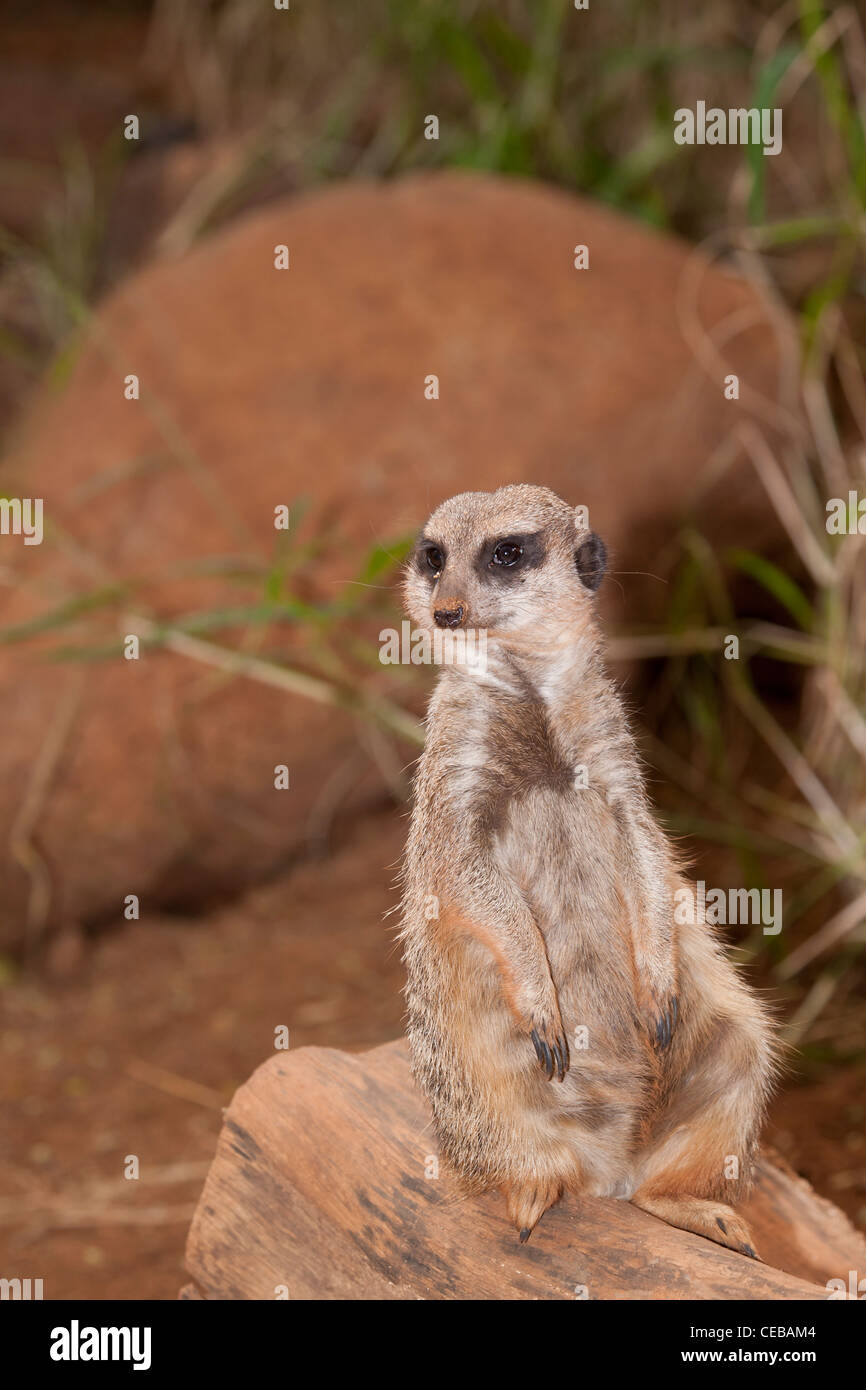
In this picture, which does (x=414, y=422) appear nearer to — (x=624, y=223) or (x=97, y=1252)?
(x=624, y=223)

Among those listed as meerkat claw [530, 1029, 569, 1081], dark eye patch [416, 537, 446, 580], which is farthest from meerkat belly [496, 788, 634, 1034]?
dark eye patch [416, 537, 446, 580]

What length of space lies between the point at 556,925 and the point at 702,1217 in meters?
0.50

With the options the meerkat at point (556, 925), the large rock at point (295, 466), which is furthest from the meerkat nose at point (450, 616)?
the large rock at point (295, 466)

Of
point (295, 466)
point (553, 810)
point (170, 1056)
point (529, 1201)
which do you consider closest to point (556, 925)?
point (553, 810)

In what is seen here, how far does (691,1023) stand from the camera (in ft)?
6.64

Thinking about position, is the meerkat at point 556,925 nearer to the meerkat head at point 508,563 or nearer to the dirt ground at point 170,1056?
the meerkat head at point 508,563

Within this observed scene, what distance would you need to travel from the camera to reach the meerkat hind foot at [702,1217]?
6.47ft

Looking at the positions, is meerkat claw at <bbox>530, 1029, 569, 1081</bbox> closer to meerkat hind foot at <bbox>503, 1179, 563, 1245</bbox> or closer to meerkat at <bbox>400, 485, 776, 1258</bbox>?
meerkat at <bbox>400, 485, 776, 1258</bbox>

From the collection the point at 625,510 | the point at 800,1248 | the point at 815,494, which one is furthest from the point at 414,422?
the point at 800,1248

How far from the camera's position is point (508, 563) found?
6.13 feet

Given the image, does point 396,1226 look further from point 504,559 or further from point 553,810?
point 504,559

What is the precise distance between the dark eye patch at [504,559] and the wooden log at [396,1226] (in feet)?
3.05

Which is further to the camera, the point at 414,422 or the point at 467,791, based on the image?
the point at 414,422

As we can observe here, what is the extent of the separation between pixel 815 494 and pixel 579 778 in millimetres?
2923
